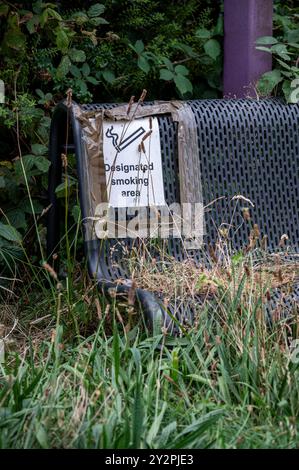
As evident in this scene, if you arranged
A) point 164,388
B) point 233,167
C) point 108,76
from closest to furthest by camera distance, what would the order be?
1. point 164,388
2. point 233,167
3. point 108,76

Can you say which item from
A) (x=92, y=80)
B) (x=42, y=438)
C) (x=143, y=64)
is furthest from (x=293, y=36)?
(x=42, y=438)

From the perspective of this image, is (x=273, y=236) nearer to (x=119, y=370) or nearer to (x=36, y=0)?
(x=119, y=370)

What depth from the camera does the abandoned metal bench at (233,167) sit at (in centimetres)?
312

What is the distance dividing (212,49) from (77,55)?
606 millimetres

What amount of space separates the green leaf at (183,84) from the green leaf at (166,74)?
0.9 inches

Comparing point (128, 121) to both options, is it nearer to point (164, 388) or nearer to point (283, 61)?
point (283, 61)

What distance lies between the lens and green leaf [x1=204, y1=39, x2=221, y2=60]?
375 centimetres

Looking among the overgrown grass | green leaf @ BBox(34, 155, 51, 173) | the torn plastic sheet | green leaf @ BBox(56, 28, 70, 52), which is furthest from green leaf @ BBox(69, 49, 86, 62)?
the overgrown grass

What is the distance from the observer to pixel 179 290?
8.91 feet

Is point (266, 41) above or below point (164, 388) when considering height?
above

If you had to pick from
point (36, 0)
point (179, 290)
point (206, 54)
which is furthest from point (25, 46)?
point (179, 290)

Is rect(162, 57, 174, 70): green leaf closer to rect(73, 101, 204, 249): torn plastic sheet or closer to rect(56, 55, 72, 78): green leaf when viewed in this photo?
rect(56, 55, 72, 78): green leaf

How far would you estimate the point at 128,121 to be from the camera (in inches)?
120

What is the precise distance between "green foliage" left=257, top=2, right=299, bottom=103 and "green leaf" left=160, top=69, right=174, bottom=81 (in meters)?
0.41
